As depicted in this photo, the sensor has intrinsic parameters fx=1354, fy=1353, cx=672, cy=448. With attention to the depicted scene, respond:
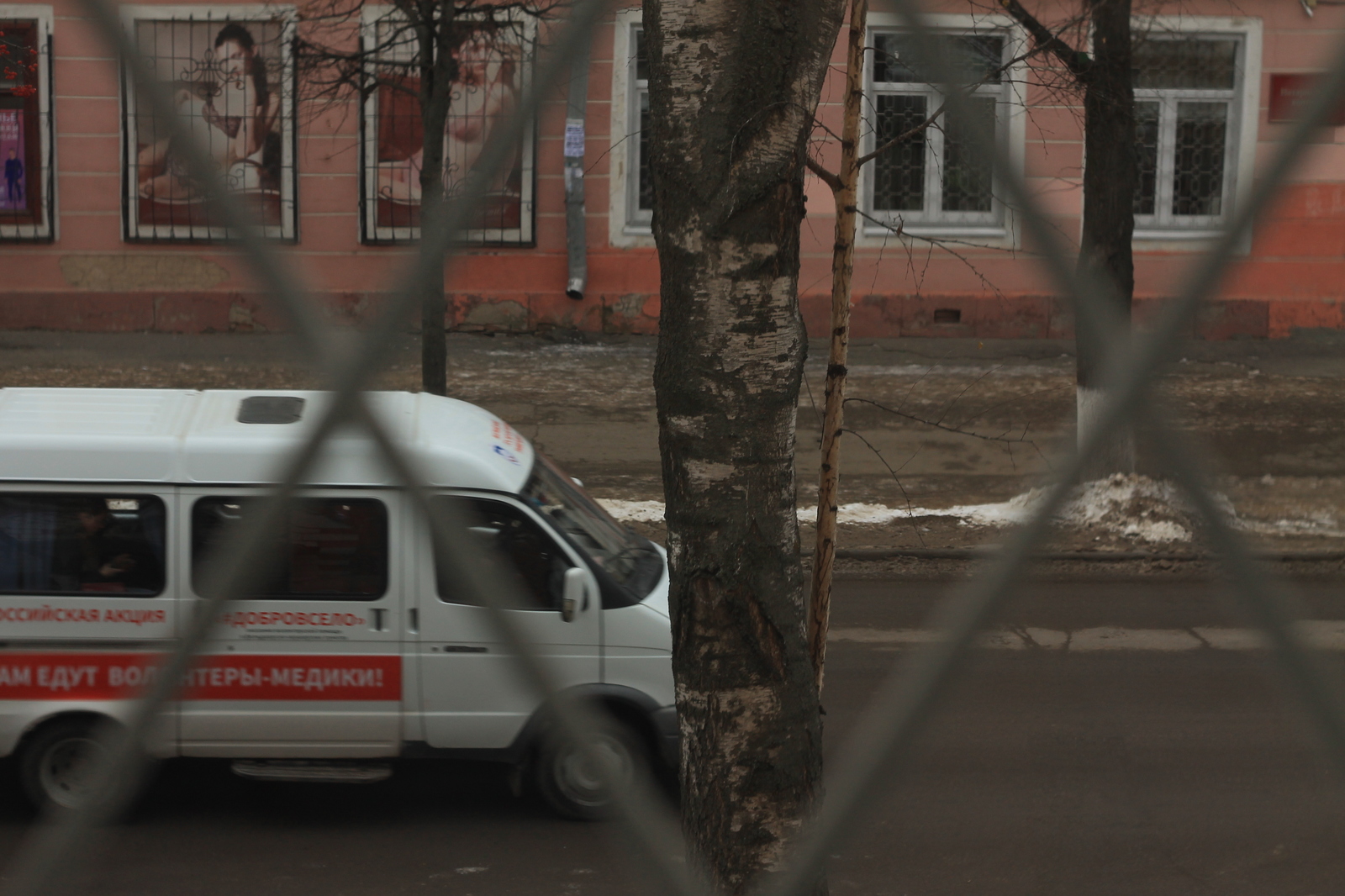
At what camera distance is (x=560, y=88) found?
1165mm

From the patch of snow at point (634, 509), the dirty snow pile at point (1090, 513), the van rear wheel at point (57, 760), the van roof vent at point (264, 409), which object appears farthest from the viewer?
the patch of snow at point (634, 509)

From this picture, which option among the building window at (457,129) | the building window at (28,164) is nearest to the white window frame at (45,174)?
the building window at (28,164)

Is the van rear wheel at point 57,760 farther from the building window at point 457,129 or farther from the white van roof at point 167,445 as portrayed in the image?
the building window at point 457,129

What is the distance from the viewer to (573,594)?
5.73 m

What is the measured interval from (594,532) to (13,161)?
42.6 ft

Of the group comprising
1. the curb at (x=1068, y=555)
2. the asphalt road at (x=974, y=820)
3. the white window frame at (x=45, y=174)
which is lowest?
the asphalt road at (x=974, y=820)

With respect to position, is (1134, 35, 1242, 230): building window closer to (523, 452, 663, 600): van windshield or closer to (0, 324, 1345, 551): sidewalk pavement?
(0, 324, 1345, 551): sidewalk pavement

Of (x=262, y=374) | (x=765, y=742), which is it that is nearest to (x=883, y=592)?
(x=765, y=742)

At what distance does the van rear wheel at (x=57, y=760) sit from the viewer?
5695 mm

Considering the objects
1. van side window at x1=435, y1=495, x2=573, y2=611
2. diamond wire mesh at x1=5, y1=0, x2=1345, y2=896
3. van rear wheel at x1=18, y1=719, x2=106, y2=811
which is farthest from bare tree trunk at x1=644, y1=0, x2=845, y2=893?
van rear wheel at x1=18, y1=719, x2=106, y2=811

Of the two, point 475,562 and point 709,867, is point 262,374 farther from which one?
point 475,562

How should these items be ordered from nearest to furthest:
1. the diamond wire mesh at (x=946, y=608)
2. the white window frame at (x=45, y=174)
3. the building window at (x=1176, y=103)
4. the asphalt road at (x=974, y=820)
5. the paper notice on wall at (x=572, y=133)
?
1. the diamond wire mesh at (x=946, y=608)
2. the paper notice on wall at (x=572, y=133)
3. the asphalt road at (x=974, y=820)
4. the building window at (x=1176, y=103)
5. the white window frame at (x=45, y=174)

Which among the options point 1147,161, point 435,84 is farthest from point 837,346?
point 1147,161

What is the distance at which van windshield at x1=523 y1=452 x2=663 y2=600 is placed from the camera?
6.00 m
